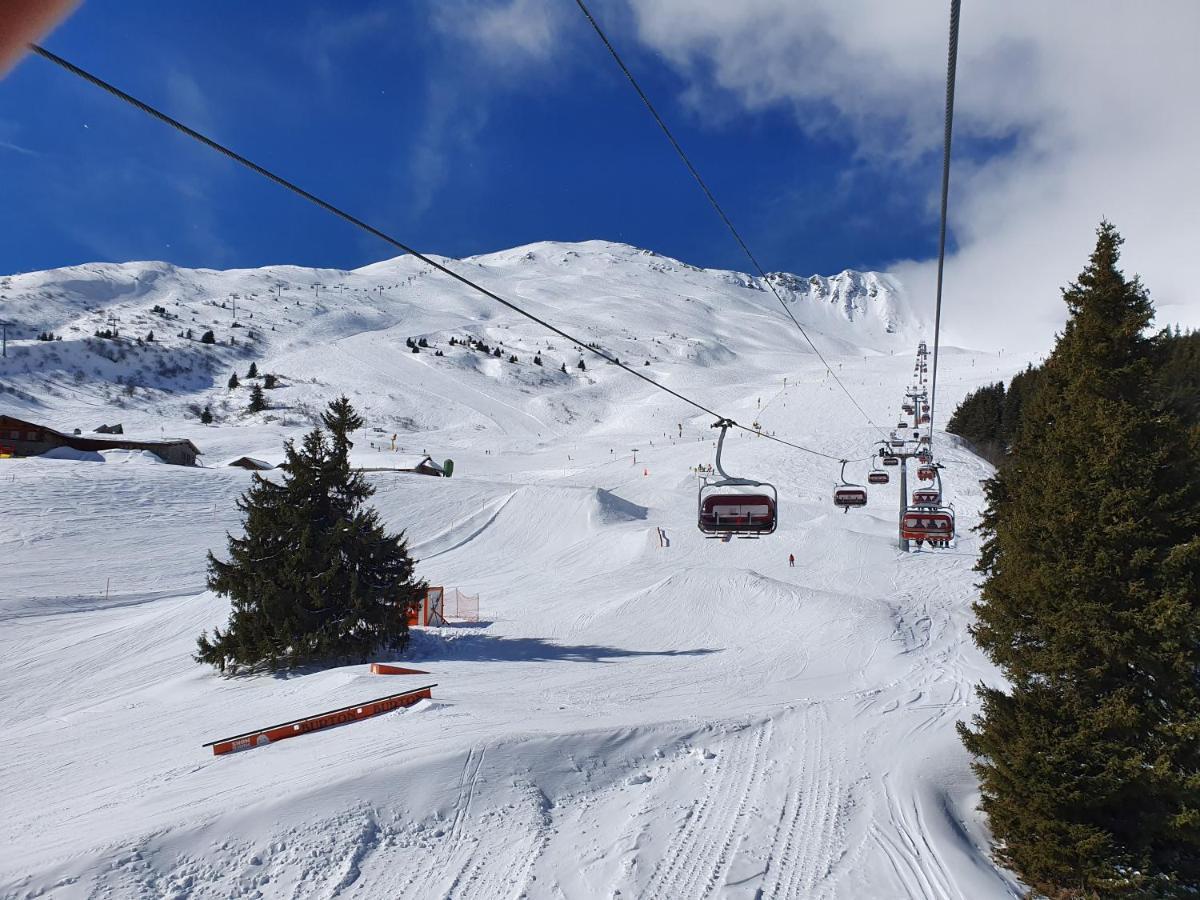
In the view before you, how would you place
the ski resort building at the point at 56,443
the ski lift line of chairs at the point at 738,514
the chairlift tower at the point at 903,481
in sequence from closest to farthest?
the ski lift line of chairs at the point at 738,514, the chairlift tower at the point at 903,481, the ski resort building at the point at 56,443

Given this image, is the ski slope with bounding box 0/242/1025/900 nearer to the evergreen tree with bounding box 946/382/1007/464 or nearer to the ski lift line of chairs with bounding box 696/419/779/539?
the ski lift line of chairs with bounding box 696/419/779/539

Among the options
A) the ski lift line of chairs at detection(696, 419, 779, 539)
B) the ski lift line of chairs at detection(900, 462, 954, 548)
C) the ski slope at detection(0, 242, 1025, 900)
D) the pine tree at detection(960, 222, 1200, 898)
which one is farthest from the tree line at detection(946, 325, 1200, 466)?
the pine tree at detection(960, 222, 1200, 898)

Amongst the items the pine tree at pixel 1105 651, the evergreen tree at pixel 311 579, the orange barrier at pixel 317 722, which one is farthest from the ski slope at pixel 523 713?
the pine tree at pixel 1105 651

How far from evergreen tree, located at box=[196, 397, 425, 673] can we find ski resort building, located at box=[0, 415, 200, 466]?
41.9m

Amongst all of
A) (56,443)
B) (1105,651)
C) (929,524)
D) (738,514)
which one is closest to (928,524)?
(929,524)

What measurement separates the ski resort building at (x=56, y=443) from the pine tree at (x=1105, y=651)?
58.8 m

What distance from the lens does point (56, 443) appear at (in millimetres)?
55812

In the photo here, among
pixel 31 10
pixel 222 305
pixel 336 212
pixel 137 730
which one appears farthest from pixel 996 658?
pixel 222 305

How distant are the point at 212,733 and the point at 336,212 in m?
12.3

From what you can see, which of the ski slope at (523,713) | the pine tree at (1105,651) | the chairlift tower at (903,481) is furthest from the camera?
the chairlift tower at (903,481)

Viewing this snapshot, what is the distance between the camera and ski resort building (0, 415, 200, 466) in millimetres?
53469

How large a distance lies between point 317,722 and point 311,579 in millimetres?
7155

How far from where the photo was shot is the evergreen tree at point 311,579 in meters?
19.4

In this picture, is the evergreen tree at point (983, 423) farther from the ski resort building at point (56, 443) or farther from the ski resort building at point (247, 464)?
the ski resort building at point (56, 443)
